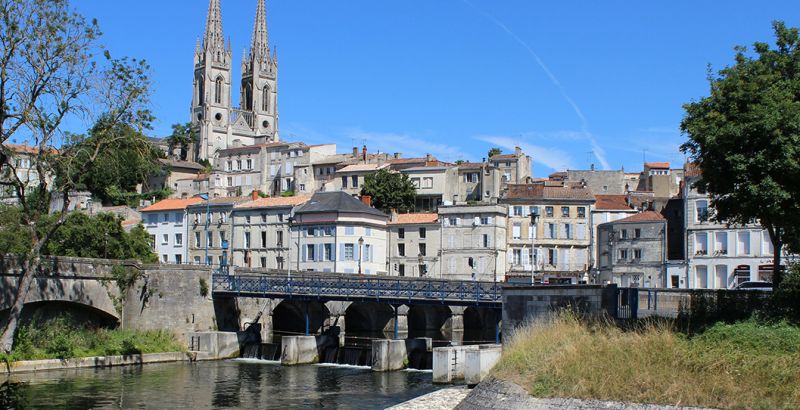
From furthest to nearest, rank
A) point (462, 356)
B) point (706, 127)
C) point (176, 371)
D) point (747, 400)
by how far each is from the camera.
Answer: point (176, 371) < point (462, 356) < point (706, 127) < point (747, 400)

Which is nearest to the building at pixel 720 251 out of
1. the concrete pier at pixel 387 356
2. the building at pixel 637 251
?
the building at pixel 637 251

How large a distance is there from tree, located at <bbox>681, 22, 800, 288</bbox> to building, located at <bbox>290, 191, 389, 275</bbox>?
49.5 metres

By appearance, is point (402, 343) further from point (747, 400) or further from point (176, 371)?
point (747, 400)

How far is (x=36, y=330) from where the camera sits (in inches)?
1735

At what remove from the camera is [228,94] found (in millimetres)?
180125

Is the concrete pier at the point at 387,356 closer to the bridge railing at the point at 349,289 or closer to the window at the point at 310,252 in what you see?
the bridge railing at the point at 349,289

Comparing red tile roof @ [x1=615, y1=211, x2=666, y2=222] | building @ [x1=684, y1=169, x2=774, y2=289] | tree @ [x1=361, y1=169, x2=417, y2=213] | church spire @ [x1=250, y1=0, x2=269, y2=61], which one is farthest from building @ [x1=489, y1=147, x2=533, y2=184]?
church spire @ [x1=250, y1=0, x2=269, y2=61]

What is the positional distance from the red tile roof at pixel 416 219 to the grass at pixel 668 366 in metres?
56.9

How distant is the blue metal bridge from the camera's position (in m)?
45.3

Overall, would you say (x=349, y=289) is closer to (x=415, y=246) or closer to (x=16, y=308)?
(x=16, y=308)

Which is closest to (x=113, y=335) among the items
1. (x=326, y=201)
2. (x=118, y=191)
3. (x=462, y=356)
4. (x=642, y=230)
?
(x=462, y=356)

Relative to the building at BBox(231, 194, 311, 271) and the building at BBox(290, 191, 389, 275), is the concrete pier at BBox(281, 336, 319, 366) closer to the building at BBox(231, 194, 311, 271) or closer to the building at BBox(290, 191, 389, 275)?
the building at BBox(290, 191, 389, 275)

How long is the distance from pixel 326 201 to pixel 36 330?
4086 centimetres

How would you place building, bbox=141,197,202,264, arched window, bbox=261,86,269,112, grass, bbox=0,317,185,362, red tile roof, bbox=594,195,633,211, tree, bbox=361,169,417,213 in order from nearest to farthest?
grass, bbox=0,317,185,362 → red tile roof, bbox=594,195,633,211 → building, bbox=141,197,202,264 → tree, bbox=361,169,417,213 → arched window, bbox=261,86,269,112
